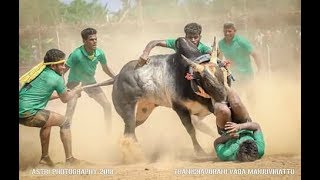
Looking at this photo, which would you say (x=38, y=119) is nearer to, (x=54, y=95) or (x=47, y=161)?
(x=54, y=95)

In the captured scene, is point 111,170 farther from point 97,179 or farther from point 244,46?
point 244,46

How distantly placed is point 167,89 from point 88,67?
131 cm

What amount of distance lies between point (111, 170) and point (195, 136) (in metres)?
1.35

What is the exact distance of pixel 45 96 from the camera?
367 inches

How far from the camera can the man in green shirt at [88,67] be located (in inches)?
376

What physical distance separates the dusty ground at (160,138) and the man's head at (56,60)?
205mm

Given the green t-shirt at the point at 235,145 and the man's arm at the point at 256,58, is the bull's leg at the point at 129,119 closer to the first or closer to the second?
the green t-shirt at the point at 235,145

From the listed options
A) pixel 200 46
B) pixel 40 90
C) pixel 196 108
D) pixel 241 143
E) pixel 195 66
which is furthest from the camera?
pixel 40 90

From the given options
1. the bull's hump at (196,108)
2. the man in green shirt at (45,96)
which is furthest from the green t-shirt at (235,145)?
the man in green shirt at (45,96)

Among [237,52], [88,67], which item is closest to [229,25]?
[237,52]

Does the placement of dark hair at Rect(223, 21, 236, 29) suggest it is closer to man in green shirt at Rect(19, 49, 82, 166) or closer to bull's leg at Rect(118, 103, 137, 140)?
bull's leg at Rect(118, 103, 137, 140)

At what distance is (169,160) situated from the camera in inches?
363

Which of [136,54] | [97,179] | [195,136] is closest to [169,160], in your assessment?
[195,136]

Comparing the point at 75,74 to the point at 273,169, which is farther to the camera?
the point at 75,74
